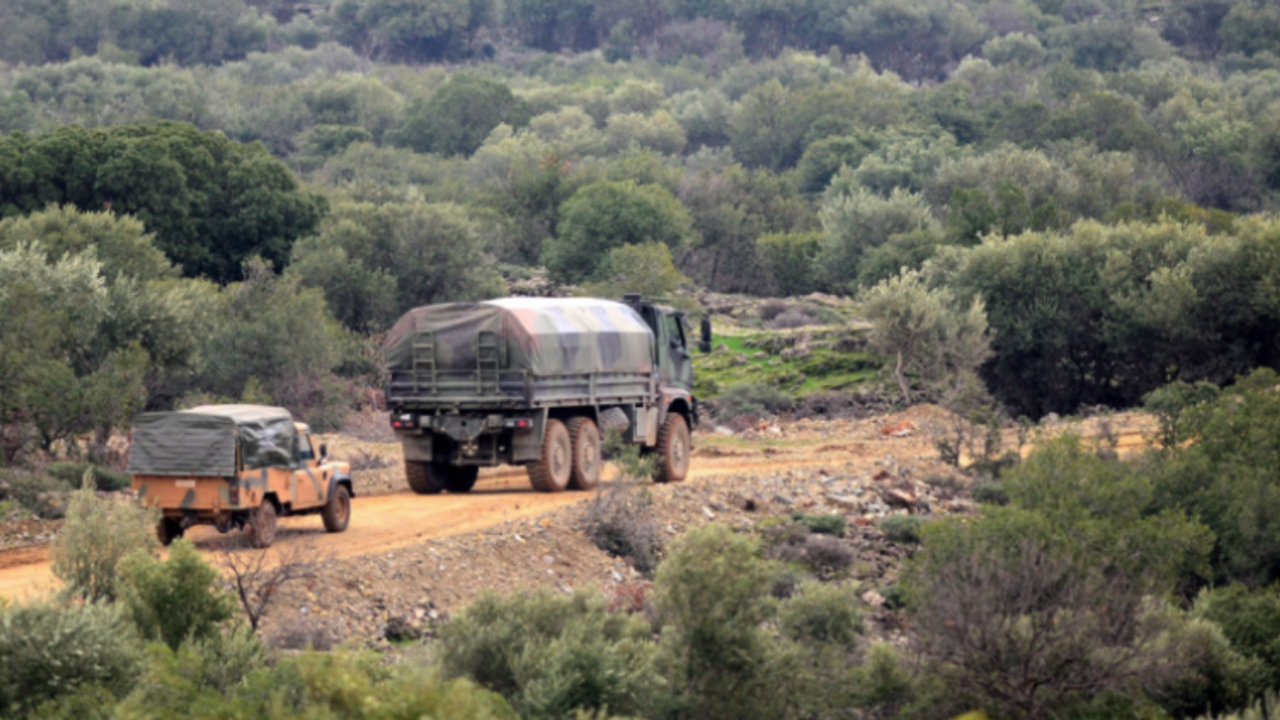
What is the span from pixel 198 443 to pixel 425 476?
6.79 metres

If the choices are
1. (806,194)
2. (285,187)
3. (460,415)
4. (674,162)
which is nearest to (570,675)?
(460,415)

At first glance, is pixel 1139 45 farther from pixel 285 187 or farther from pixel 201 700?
pixel 201 700

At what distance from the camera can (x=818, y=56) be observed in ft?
456

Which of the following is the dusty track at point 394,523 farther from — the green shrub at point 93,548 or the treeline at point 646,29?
the treeline at point 646,29

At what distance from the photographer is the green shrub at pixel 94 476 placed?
2488 cm

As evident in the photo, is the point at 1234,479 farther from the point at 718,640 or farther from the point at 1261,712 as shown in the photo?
the point at 718,640

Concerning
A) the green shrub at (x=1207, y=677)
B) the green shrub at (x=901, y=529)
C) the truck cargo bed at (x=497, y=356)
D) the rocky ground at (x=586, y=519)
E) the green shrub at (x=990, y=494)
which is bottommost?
the green shrub at (x=1207, y=677)

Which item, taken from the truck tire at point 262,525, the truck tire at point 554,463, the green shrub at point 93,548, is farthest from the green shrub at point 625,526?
the green shrub at point 93,548

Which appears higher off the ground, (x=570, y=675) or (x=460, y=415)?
(x=460, y=415)

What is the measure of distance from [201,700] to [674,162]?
8689cm

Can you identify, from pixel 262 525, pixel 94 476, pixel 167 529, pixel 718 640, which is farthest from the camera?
pixel 94 476

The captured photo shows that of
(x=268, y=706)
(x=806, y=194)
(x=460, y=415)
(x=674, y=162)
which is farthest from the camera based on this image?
(x=674, y=162)

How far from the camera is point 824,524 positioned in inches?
969

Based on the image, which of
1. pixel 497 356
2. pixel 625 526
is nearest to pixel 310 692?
pixel 625 526
